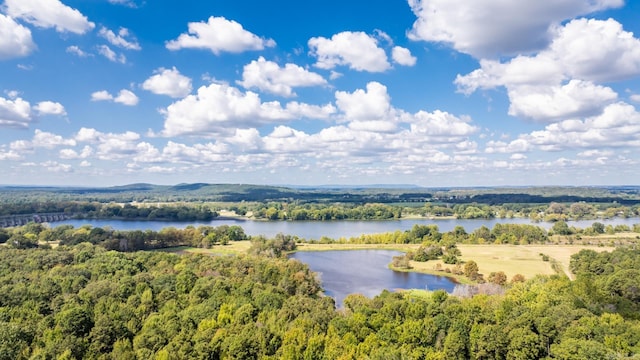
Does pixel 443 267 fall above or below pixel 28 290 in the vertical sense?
below

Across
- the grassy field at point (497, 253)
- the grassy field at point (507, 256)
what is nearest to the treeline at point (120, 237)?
the grassy field at point (497, 253)

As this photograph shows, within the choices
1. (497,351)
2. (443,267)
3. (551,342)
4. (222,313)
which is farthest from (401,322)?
(443,267)

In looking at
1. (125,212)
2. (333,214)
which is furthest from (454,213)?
(125,212)

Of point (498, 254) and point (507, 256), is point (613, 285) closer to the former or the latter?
point (507, 256)

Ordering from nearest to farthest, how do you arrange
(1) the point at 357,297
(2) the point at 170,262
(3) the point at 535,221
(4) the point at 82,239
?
1. (1) the point at 357,297
2. (2) the point at 170,262
3. (4) the point at 82,239
4. (3) the point at 535,221

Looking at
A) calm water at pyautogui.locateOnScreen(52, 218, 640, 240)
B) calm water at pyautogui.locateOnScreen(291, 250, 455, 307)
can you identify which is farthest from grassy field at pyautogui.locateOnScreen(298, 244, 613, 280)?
calm water at pyautogui.locateOnScreen(52, 218, 640, 240)

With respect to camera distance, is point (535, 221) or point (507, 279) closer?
point (507, 279)

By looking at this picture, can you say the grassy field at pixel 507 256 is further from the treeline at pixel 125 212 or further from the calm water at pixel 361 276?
the treeline at pixel 125 212

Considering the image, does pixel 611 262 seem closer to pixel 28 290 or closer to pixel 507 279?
pixel 507 279
